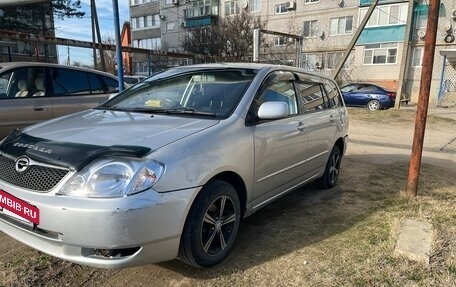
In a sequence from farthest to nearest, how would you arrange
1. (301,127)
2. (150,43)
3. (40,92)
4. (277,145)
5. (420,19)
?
1. (150,43)
2. (420,19)
3. (40,92)
4. (301,127)
5. (277,145)

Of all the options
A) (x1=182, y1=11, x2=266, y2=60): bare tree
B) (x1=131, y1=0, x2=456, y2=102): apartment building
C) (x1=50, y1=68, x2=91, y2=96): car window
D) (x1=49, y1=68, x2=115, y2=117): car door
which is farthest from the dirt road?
(x1=182, y1=11, x2=266, y2=60): bare tree

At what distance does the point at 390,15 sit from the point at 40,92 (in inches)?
1184

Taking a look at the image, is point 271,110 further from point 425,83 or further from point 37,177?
point 425,83

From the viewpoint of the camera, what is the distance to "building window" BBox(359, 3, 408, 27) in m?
29.3

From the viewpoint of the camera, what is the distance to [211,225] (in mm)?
2951

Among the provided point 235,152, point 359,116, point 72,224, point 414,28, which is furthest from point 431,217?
point 414,28

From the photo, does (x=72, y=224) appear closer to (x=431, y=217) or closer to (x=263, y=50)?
(x=431, y=217)

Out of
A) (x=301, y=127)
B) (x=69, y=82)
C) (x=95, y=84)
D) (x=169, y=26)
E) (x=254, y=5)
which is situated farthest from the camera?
(x=169, y=26)

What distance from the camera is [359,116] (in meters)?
14.6

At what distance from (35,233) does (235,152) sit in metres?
1.51

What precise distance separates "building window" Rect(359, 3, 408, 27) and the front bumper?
31.7 m

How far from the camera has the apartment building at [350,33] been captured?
94.0ft

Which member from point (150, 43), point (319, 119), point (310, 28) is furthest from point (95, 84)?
point (150, 43)

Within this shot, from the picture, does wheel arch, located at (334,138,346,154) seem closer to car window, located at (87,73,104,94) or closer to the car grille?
the car grille
